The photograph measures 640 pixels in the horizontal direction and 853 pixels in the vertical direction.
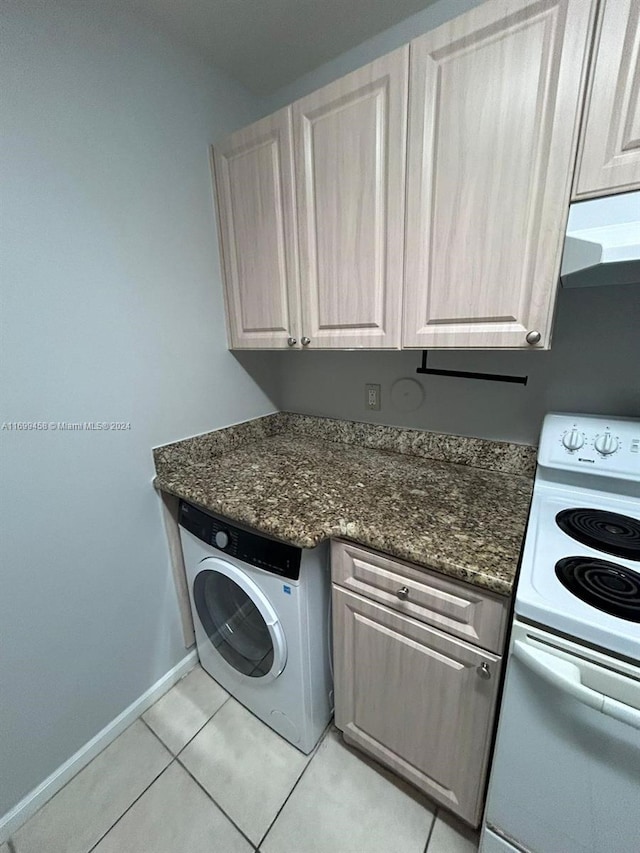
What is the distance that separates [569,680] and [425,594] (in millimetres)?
317

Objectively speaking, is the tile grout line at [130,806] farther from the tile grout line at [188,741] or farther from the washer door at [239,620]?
the washer door at [239,620]

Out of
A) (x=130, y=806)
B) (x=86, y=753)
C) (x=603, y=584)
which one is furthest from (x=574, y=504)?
(x=86, y=753)

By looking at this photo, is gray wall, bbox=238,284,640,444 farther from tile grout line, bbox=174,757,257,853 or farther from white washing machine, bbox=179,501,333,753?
tile grout line, bbox=174,757,257,853

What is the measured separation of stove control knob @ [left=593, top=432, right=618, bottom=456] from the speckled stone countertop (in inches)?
9.4

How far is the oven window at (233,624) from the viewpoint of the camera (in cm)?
125

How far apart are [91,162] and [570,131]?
1294 millimetres

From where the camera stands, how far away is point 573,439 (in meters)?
1.07

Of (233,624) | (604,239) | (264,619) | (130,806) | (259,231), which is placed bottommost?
(130,806)

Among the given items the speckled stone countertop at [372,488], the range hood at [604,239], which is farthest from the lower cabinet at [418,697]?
the range hood at [604,239]

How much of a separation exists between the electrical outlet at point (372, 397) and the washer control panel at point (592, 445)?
0.66 meters

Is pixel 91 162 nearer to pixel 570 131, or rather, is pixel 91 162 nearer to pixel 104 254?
pixel 104 254

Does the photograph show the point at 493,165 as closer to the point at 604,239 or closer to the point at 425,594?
the point at 604,239

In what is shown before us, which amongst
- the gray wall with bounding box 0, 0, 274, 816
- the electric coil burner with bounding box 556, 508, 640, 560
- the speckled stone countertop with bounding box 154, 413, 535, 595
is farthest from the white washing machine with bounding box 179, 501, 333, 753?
the electric coil burner with bounding box 556, 508, 640, 560

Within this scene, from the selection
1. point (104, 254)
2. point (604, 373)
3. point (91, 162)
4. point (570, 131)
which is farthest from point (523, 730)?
point (91, 162)
